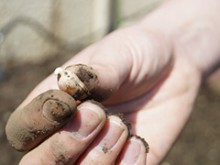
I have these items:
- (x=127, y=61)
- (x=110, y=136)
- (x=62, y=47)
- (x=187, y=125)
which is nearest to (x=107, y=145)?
(x=110, y=136)

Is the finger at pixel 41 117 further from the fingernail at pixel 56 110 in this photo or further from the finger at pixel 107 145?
the finger at pixel 107 145

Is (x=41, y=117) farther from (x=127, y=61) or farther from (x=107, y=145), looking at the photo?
(x=127, y=61)

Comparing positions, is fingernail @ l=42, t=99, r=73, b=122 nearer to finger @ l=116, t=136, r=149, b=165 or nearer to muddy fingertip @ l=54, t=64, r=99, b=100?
muddy fingertip @ l=54, t=64, r=99, b=100

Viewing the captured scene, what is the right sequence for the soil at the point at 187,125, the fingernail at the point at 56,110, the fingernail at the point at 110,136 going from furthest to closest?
the soil at the point at 187,125 → the fingernail at the point at 110,136 → the fingernail at the point at 56,110

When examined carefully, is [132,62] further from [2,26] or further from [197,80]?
[2,26]

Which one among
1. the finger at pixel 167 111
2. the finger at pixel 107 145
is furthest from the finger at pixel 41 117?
the finger at pixel 167 111

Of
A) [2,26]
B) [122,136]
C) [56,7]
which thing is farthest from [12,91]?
[122,136]
